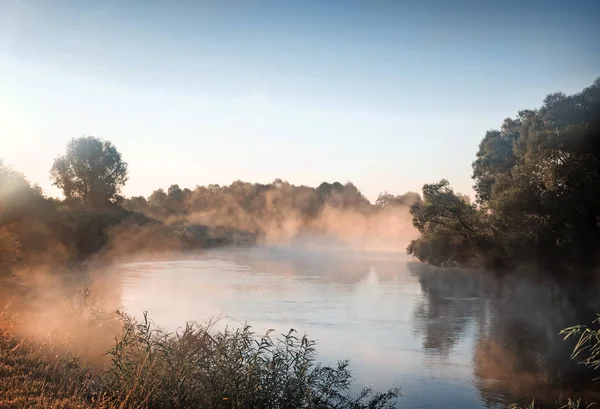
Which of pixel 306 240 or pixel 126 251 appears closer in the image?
pixel 126 251

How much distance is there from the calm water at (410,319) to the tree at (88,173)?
40948 mm

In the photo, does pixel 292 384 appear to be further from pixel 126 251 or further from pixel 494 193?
pixel 126 251

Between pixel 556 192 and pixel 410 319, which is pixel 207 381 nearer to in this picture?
pixel 410 319

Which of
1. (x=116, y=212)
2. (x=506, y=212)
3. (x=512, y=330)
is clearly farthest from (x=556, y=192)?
(x=116, y=212)

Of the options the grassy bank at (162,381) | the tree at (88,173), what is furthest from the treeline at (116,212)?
the grassy bank at (162,381)

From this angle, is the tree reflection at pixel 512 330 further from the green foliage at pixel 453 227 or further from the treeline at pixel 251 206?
the treeline at pixel 251 206

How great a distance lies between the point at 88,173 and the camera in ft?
309

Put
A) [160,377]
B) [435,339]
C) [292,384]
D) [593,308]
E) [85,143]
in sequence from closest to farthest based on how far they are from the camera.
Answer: [160,377]
[292,384]
[435,339]
[593,308]
[85,143]

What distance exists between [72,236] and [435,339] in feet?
172

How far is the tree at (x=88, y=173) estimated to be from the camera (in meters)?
92.8

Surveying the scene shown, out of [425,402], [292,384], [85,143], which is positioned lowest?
[425,402]

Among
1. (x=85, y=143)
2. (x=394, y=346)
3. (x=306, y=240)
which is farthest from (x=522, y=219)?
(x=306, y=240)

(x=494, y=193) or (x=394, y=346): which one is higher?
(x=494, y=193)

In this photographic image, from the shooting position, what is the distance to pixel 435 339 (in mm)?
27328
